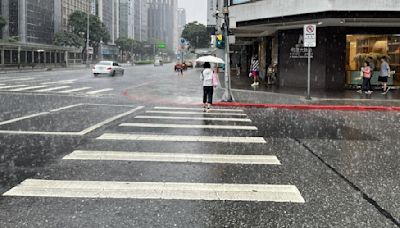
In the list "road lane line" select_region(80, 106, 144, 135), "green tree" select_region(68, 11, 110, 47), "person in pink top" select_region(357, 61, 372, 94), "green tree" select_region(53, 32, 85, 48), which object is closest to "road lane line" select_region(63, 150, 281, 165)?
"road lane line" select_region(80, 106, 144, 135)

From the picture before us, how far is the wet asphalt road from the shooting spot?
4723 millimetres

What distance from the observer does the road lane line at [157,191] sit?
539 cm

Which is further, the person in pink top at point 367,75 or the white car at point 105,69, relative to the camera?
the white car at point 105,69

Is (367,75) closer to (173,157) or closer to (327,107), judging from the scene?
(327,107)

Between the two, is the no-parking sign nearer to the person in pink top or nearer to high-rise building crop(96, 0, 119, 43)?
the person in pink top

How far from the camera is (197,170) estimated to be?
680 cm

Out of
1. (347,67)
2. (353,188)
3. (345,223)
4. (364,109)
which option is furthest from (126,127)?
(347,67)

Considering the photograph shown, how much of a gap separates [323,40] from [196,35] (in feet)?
250

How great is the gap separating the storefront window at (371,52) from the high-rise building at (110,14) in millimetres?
120796

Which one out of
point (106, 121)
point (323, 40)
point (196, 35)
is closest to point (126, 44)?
point (196, 35)

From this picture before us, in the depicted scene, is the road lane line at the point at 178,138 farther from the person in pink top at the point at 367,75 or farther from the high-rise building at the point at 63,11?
the high-rise building at the point at 63,11

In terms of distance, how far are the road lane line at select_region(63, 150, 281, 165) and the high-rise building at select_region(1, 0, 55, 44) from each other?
8309 centimetres

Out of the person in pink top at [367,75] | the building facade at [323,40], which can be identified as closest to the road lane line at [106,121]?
the building facade at [323,40]

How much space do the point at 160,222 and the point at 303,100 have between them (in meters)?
15.2
